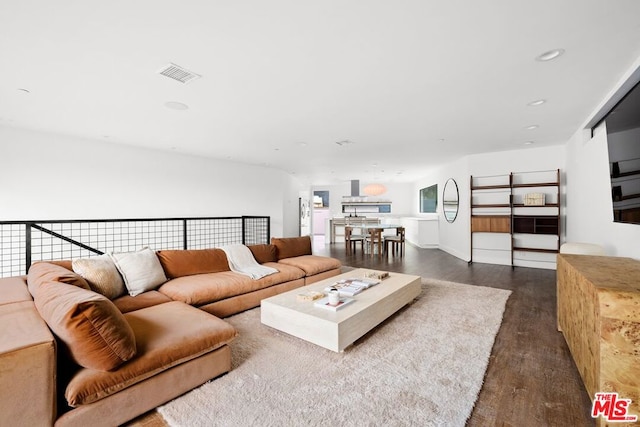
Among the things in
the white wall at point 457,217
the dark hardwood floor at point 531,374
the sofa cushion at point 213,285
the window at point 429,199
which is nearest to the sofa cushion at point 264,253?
the sofa cushion at point 213,285

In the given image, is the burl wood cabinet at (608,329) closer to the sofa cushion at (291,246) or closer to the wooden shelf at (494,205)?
the sofa cushion at (291,246)

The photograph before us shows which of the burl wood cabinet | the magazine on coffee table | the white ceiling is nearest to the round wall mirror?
the white ceiling

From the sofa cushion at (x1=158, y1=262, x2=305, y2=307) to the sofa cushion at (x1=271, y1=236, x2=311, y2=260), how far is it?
0.84 meters

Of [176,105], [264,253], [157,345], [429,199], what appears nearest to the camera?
[157,345]

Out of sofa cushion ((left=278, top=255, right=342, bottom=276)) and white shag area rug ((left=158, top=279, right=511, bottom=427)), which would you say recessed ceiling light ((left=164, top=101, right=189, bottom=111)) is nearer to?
sofa cushion ((left=278, top=255, right=342, bottom=276))

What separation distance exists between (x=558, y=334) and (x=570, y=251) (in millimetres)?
1069

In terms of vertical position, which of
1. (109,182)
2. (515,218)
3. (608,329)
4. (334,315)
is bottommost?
(334,315)

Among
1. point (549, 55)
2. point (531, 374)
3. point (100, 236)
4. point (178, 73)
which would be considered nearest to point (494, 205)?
point (549, 55)

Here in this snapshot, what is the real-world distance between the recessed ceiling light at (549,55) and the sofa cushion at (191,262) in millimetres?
3907

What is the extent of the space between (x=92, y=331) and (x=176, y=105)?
9.31 feet

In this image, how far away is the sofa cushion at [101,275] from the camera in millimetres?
2420

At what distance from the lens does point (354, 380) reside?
1831mm

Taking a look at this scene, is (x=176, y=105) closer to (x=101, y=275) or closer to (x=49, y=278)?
(x=101, y=275)

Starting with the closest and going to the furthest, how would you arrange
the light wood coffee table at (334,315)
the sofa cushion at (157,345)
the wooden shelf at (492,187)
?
the sofa cushion at (157,345) → the light wood coffee table at (334,315) → the wooden shelf at (492,187)
